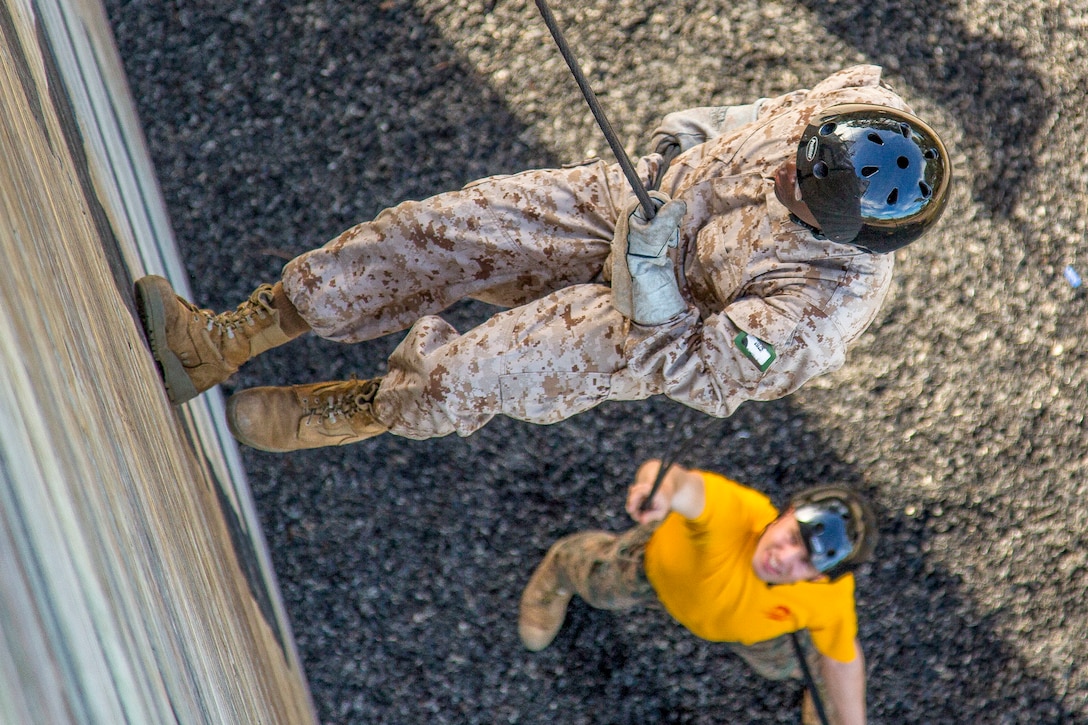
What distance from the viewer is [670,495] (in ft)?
7.82

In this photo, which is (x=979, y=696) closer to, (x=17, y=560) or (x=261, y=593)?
(x=261, y=593)

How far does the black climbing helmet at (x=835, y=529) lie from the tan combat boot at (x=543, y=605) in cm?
79

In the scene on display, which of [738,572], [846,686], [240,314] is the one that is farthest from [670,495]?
[240,314]

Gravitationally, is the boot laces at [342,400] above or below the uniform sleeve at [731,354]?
above

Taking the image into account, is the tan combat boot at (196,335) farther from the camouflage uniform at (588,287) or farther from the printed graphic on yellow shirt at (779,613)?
the printed graphic on yellow shirt at (779,613)

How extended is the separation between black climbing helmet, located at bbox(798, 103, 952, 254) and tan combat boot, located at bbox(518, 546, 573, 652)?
147 cm

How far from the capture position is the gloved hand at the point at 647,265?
1772 millimetres

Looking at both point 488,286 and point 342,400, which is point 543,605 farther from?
point 488,286

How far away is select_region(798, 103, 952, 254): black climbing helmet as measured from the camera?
1765 mm

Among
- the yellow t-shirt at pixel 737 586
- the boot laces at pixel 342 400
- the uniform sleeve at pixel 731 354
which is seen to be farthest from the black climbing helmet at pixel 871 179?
the boot laces at pixel 342 400

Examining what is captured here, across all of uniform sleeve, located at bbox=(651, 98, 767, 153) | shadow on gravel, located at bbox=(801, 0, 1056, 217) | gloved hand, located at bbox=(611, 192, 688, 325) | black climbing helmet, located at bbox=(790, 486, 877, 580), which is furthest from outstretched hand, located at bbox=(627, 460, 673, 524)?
shadow on gravel, located at bbox=(801, 0, 1056, 217)

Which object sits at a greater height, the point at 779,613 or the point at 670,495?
the point at 670,495

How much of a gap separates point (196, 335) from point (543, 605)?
1.39 meters

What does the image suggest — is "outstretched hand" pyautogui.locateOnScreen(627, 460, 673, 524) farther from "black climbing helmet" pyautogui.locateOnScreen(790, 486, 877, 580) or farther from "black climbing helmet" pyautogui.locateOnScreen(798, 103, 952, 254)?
"black climbing helmet" pyautogui.locateOnScreen(798, 103, 952, 254)
